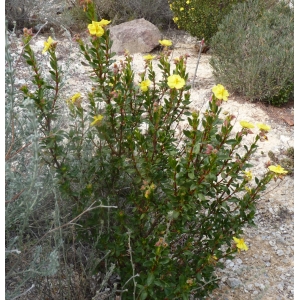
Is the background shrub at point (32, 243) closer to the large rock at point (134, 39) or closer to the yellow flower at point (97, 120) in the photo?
the yellow flower at point (97, 120)

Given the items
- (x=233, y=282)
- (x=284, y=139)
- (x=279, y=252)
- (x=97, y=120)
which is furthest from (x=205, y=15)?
(x=97, y=120)

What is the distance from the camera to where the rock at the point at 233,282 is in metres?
2.48

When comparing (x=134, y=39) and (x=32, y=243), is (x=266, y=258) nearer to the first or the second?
(x=32, y=243)

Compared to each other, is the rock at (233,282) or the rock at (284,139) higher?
the rock at (284,139)

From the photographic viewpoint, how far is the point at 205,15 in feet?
20.5

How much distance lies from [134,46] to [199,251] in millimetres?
5085

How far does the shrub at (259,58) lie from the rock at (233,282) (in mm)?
2508

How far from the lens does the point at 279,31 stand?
16.3ft

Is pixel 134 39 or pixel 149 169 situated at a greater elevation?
pixel 149 169

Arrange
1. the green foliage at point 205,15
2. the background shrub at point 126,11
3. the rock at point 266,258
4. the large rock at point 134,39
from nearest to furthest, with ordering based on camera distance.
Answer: the rock at point 266,258 → the green foliage at point 205,15 → the large rock at point 134,39 → the background shrub at point 126,11

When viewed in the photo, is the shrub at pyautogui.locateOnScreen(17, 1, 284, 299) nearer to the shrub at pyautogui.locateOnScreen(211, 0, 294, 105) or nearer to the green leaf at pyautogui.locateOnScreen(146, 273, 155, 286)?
the green leaf at pyautogui.locateOnScreen(146, 273, 155, 286)

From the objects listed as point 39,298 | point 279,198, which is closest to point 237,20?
point 279,198

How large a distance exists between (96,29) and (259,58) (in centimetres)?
327

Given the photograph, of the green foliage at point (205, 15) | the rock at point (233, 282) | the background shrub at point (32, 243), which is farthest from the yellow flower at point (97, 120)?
the green foliage at point (205, 15)
